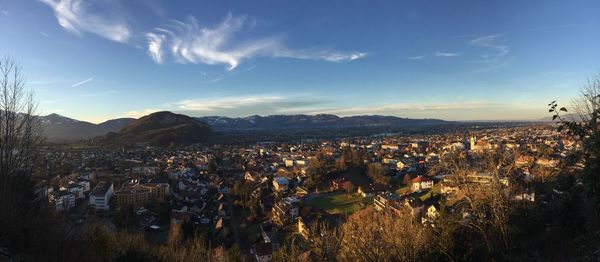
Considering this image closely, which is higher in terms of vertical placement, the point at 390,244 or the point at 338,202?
the point at 390,244

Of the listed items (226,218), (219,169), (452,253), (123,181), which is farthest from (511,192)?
(219,169)

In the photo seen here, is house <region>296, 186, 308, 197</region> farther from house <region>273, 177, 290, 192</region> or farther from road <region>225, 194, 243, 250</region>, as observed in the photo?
road <region>225, 194, 243, 250</region>

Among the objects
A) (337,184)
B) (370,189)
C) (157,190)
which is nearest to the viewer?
(157,190)

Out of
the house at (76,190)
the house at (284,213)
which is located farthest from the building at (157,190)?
the house at (284,213)

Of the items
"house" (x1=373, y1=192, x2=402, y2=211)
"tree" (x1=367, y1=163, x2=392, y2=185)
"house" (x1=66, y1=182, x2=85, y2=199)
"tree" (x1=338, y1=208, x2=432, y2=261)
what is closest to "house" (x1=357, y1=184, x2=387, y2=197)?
"tree" (x1=367, y1=163, x2=392, y2=185)

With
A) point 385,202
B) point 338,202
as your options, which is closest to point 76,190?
point 338,202

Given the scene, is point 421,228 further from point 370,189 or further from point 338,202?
point 370,189

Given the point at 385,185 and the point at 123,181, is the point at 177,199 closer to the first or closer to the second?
the point at 123,181
